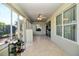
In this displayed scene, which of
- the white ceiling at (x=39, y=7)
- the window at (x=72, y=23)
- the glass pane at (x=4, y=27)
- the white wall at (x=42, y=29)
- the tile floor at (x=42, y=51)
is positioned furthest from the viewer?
the white wall at (x=42, y=29)

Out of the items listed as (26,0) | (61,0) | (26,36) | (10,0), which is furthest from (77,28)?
(26,36)

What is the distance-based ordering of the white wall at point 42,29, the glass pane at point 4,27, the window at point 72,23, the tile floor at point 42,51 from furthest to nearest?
1. the white wall at point 42,29
2. the tile floor at point 42,51
3. the window at point 72,23
4. the glass pane at point 4,27

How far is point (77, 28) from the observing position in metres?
4.06

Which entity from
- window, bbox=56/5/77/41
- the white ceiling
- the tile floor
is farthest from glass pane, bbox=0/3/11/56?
window, bbox=56/5/77/41

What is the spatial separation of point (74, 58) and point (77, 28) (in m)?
2.11

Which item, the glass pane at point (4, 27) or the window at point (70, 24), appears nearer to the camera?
the glass pane at point (4, 27)

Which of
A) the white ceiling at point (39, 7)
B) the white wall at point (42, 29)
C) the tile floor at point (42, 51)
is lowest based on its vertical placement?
the tile floor at point (42, 51)

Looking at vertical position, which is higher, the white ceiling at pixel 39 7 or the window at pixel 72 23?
the white ceiling at pixel 39 7

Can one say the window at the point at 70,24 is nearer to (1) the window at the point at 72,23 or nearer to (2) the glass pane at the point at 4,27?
(1) the window at the point at 72,23

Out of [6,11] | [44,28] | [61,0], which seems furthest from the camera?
[44,28]

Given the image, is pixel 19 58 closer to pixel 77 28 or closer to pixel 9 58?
pixel 9 58

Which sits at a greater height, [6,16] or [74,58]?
[6,16]

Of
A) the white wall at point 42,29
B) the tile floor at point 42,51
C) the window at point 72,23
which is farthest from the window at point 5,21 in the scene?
the white wall at point 42,29

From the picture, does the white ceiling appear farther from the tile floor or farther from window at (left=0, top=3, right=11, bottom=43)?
the tile floor
